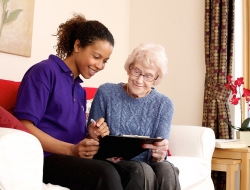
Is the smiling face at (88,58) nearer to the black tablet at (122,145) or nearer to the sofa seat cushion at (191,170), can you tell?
the black tablet at (122,145)

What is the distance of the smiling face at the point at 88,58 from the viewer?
185cm

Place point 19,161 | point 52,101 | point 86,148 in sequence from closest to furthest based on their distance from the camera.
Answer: point 19,161
point 86,148
point 52,101

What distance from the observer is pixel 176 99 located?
146 inches

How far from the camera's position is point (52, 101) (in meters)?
1.66

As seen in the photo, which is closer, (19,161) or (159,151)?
(19,161)

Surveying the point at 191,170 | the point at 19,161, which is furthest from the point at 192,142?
the point at 19,161

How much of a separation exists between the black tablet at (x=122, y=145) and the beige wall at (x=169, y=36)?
1664 mm

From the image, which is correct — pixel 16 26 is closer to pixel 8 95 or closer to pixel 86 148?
pixel 8 95

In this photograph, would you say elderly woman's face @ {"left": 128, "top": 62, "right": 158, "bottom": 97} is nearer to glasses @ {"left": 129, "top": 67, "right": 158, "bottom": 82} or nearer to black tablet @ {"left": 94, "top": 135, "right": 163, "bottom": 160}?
glasses @ {"left": 129, "top": 67, "right": 158, "bottom": 82}

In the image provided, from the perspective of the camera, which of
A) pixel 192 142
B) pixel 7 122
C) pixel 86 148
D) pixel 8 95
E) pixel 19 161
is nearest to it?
pixel 19 161

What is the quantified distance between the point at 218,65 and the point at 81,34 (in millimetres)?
1833

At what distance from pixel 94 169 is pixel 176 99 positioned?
2402 mm

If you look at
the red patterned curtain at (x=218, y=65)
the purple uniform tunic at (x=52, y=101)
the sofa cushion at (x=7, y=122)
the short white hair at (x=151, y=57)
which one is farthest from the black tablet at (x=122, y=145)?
the red patterned curtain at (x=218, y=65)

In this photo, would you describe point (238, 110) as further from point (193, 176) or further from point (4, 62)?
point (4, 62)
